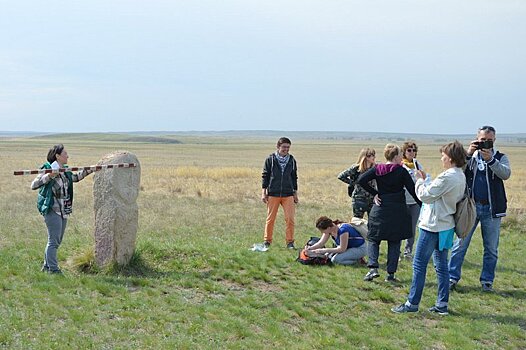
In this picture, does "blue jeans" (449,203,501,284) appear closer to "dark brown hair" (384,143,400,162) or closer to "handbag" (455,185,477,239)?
"handbag" (455,185,477,239)

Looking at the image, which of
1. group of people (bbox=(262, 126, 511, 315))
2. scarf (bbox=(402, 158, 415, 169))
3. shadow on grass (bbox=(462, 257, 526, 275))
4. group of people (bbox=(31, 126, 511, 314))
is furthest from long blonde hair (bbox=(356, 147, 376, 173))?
shadow on grass (bbox=(462, 257, 526, 275))

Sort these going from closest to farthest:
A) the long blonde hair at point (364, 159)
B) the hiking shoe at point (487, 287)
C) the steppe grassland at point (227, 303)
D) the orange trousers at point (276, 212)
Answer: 1. the steppe grassland at point (227, 303)
2. the hiking shoe at point (487, 287)
3. the long blonde hair at point (364, 159)
4. the orange trousers at point (276, 212)

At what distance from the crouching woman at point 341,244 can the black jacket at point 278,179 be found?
4.78 feet

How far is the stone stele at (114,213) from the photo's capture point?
8062mm

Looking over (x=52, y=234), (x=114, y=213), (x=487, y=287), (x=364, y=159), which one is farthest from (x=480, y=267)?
(x=52, y=234)

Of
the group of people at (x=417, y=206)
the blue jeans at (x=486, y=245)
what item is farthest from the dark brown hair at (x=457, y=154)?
the blue jeans at (x=486, y=245)

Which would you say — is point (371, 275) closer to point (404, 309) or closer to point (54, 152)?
point (404, 309)

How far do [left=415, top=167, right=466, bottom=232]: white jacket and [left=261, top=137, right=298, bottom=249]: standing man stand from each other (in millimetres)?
3944

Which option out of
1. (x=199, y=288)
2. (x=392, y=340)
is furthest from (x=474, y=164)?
(x=199, y=288)

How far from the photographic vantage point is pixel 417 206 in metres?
9.60

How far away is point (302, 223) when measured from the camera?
49.0 feet

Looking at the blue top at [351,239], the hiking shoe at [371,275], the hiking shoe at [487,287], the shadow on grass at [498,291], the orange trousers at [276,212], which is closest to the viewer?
the shadow on grass at [498,291]

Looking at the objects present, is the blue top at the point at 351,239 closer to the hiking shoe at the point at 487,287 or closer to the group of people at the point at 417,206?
the group of people at the point at 417,206

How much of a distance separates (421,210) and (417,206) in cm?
277
